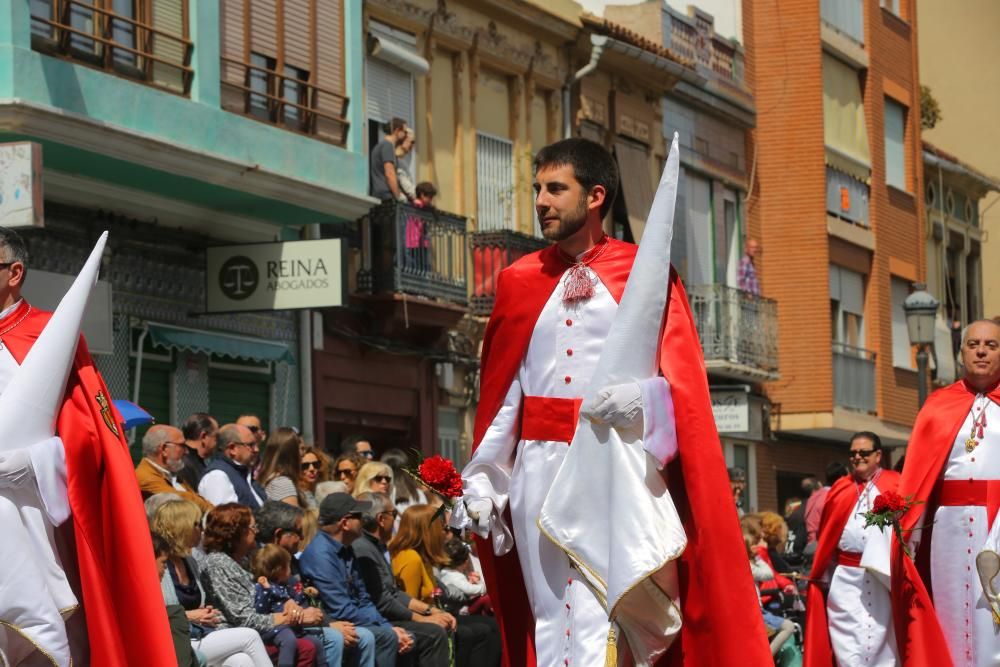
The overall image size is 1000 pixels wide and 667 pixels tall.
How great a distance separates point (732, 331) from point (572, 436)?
83.8 ft

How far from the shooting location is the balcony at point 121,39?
17.8m

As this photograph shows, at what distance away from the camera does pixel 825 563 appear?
14039 millimetres

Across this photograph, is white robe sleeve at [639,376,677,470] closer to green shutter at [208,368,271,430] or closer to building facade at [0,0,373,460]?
building facade at [0,0,373,460]

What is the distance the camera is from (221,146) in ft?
65.3

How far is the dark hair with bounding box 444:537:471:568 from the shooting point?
630 inches

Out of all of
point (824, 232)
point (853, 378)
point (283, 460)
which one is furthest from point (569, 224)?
point (853, 378)

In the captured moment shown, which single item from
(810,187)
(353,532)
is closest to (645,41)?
(810,187)

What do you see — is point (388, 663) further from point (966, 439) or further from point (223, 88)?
point (223, 88)

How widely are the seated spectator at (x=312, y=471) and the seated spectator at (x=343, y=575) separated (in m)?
1.37

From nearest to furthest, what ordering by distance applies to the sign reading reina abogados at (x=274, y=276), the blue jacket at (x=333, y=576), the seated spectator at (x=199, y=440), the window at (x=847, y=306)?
the blue jacket at (x=333, y=576) → the seated spectator at (x=199, y=440) → the sign reading reina abogados at (x=274, y=276) → the window at (x=847, y=306)

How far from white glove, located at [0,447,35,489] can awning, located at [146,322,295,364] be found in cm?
1249

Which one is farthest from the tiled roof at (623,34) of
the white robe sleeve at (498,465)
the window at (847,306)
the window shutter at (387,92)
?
the white robe sleeve at (498,465)

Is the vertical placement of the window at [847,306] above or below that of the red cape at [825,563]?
above

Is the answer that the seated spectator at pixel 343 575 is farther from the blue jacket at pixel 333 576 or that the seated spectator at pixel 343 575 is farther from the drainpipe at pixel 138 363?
the drainpipe at pixel 138 363
